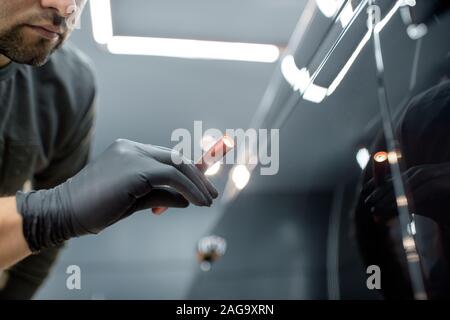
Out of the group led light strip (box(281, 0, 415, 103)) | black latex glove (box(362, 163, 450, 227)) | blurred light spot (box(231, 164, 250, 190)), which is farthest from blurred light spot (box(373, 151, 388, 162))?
blurred light spot (box(231, 164, 250, 190))

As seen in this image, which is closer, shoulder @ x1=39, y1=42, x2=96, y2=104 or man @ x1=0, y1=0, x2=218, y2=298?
man @ x1=0, y1=0, x2=218, y2=298

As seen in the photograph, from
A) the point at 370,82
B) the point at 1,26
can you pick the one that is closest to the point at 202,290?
the point at 370,82

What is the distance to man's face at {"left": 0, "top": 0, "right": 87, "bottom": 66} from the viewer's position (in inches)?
35.5

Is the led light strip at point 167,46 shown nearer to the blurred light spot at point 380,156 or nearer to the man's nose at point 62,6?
the man's nose at point 62,6

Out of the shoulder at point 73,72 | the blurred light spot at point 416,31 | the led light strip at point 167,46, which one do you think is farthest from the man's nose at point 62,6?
the blurred light spot at point 416,31

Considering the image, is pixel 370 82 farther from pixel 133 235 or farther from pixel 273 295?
pixel 133 235

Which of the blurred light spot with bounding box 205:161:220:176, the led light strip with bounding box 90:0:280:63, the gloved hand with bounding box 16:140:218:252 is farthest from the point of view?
the led light strip with bounding box 90:0:280:63

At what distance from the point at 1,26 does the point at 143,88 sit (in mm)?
322

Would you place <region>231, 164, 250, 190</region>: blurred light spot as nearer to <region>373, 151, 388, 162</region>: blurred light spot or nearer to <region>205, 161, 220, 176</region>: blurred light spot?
<region>205, 161, 220, 176</region>: blurred light spot

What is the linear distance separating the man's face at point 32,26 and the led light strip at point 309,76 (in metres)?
0.45

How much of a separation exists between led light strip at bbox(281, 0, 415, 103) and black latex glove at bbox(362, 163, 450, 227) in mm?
193

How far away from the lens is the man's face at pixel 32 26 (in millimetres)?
901

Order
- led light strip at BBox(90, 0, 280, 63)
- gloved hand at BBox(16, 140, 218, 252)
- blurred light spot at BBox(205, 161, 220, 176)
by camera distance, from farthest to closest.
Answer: led light strip at BBox(90, 0, 280, 63), blurred light spot at BBox(205, 161, 220, 176), gloved hand at BBox(16, 140, 218, 252)

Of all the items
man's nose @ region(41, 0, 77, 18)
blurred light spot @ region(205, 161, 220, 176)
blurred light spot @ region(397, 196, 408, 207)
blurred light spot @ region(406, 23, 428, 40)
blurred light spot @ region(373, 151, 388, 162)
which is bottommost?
blurred light spot @ region(397, 196, 408, 207)
